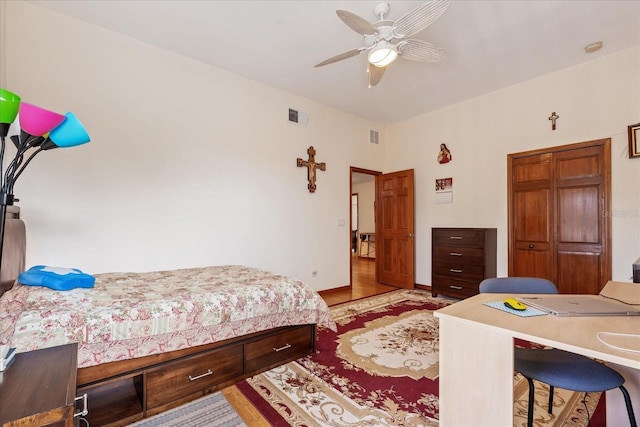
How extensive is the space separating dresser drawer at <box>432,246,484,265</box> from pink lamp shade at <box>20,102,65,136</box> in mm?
4436

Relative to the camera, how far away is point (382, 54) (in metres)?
2.36

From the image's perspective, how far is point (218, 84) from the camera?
364cm

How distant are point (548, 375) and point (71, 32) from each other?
4.39 metres

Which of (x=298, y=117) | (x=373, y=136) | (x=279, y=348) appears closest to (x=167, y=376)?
(x=279, y=348)

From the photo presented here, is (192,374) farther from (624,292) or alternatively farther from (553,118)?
(553,118)

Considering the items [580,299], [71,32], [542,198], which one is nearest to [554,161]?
[542,198]

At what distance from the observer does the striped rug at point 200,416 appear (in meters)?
1.69

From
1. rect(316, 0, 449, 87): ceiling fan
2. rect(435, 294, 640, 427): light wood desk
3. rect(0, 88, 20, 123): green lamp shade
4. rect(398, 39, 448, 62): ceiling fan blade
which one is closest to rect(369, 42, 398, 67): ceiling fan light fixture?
rect(316, 0, 449, 87): ceiling fan

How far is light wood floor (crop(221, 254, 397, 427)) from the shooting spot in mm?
1759

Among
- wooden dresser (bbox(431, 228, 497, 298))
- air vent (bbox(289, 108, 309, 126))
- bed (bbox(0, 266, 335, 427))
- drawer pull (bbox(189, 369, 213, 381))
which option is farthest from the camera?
air vent (bbox(289, 108, 309, 126))

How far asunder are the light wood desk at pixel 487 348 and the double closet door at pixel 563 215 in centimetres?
292

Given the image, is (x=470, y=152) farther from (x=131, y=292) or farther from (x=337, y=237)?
(x=131, y=292)

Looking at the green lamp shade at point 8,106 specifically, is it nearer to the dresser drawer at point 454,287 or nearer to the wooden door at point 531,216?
the dresser drawer at point 454,287

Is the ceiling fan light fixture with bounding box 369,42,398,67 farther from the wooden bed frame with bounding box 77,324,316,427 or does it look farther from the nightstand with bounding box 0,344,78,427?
the nightstand with bounding box 0,344,78,427
